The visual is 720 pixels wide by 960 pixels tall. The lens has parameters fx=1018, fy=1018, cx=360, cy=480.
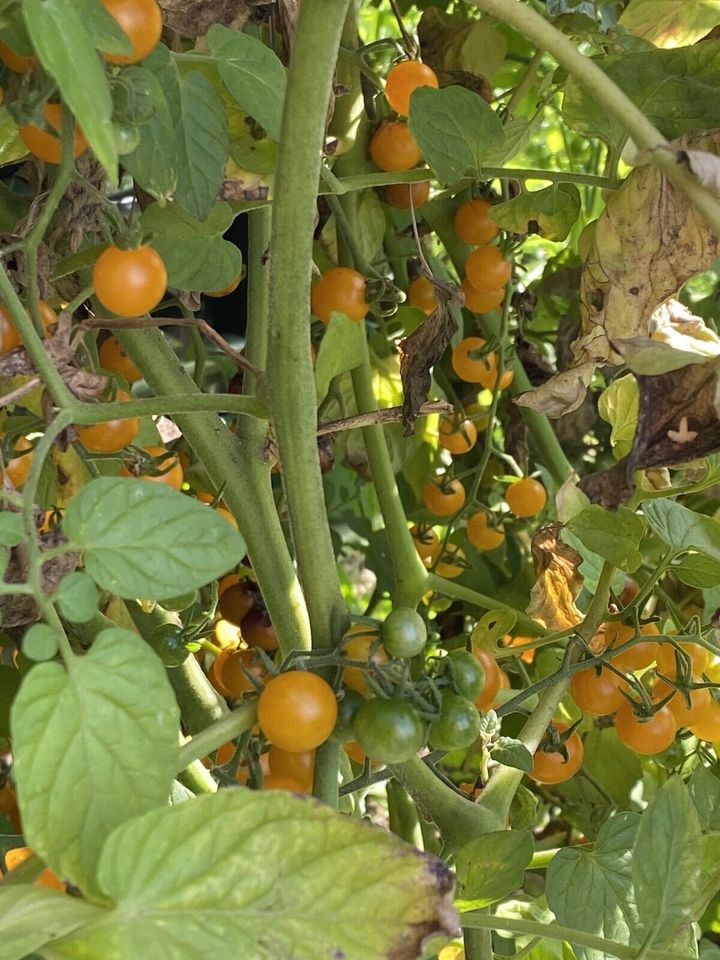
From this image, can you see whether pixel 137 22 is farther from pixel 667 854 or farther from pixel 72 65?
pixel 667 854

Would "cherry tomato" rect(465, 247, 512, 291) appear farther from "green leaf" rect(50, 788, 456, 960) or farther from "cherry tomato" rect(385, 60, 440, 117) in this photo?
"green leaf" rect(50, 788, 456, 960)

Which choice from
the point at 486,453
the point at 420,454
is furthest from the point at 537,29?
the point at 420,454

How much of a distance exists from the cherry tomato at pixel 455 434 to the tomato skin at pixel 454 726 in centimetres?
46

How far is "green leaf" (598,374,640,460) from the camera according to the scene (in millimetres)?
615

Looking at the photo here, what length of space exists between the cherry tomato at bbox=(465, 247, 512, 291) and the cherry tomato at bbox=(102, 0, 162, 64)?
1.38ft

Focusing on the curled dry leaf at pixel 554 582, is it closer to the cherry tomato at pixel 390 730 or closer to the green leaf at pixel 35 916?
the cherry tomato at pixel 390 730

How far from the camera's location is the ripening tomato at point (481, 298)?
82 cm

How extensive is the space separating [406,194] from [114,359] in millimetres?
276

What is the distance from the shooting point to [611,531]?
21.5 inches

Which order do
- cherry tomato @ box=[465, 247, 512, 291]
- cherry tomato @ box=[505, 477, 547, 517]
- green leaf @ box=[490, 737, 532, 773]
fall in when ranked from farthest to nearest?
cherry tomato @ box=[505, 477, 547, 517] → cherry tomato @ box=[465, 247, 512, 291] → green leaf @ box=[490, 737, 532, 773]

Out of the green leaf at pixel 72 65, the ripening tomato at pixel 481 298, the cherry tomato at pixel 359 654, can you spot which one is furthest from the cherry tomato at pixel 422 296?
the green leaf at pixel 72 65

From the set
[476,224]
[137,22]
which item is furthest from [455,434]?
[137,22]

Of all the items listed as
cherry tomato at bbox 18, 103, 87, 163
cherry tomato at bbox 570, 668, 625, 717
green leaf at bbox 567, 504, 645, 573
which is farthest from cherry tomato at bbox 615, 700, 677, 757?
cherry tomato at bbox 18, 103, 87, 163

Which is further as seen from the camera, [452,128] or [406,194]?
[406,194]
